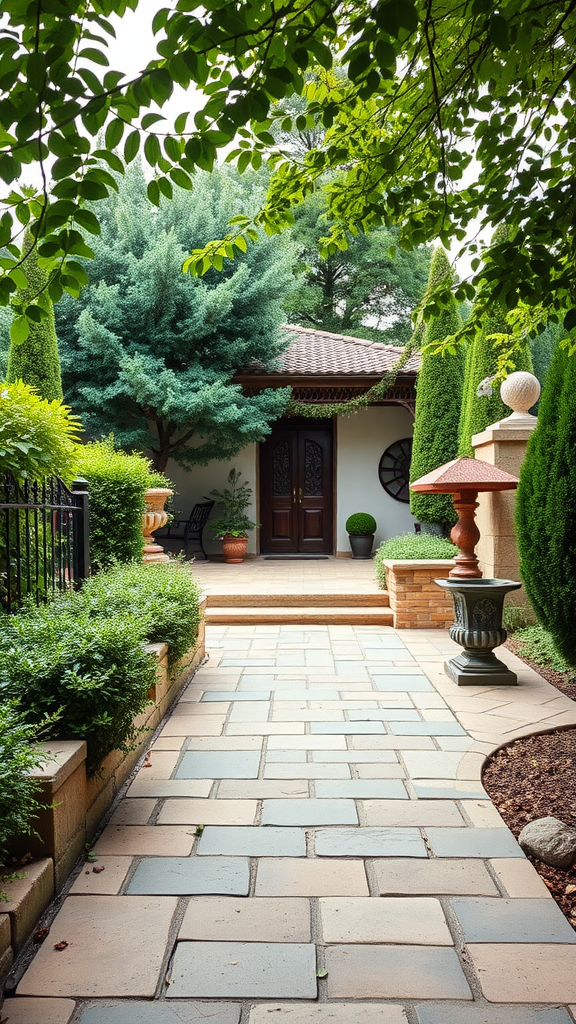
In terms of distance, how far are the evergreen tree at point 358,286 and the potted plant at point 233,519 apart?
8770 millimetres

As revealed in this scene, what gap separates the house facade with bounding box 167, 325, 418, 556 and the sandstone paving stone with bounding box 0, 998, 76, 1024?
10.9 m

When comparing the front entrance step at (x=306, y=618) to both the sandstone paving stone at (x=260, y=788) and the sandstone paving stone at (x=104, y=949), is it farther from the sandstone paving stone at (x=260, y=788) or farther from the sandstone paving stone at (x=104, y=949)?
the sandstone paving stone at (x=104, y=949)

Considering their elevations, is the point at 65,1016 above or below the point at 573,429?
below

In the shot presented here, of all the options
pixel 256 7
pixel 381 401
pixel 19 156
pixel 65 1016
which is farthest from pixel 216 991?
pixel 381 401

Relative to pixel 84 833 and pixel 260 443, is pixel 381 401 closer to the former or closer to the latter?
pixel 260 443

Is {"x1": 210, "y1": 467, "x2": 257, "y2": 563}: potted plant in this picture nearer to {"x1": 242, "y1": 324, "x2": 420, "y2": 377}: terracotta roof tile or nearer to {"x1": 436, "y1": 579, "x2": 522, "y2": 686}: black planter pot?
{"x1": 242, "y1": 324, "x2": 420, "y2": 377}: terracotta roof tile

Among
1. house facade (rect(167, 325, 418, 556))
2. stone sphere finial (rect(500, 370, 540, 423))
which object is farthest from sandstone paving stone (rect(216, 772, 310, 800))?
house facade (rect(167, 325, 418, 556))

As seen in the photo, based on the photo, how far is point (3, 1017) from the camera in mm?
1599

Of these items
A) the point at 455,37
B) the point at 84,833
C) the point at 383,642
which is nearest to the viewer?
the point at 84,833

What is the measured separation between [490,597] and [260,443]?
27.9 feet

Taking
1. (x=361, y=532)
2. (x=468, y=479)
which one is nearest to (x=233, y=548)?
(x=361, y=532)

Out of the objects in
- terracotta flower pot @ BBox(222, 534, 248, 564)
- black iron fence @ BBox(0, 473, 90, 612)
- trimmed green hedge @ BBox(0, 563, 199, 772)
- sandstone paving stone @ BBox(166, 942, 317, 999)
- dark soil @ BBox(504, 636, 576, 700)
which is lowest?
dark soil @ BBox(504, 636, 576, 700)

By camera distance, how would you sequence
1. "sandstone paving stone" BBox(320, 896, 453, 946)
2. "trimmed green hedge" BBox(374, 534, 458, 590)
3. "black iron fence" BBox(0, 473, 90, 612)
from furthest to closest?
"trimmed green hedge" BBox(374, 534, 458, 590)
"black iron fence" BBox(0, 473, 90, 612)
"sandstone paving stone" BBox(320, 896, 453, 946)

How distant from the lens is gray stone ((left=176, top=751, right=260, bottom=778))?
3.15m
